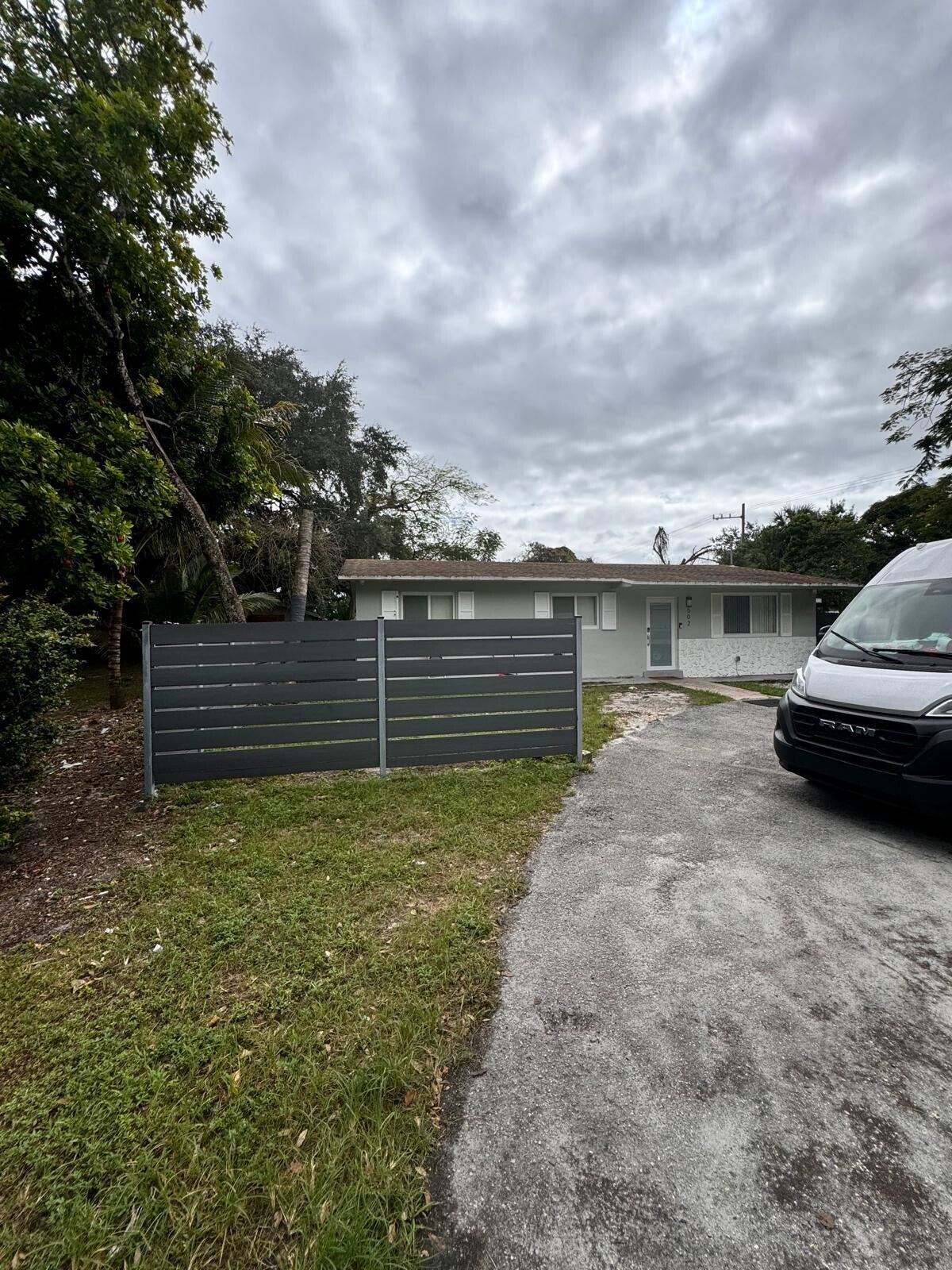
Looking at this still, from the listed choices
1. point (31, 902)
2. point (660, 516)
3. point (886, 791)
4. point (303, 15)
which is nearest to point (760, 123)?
point (303, 15)

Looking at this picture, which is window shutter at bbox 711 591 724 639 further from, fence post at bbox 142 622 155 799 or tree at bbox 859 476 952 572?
fence post at bbox 142 622 155 799

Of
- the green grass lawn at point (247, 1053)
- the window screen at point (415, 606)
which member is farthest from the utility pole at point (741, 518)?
the green grass lawn at point (247, 1053)

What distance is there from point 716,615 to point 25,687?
45.1ft

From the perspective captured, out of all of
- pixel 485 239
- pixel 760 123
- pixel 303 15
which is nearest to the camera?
pixel 303 15

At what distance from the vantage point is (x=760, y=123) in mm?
6836

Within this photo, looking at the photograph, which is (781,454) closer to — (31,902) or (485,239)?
(485,239)

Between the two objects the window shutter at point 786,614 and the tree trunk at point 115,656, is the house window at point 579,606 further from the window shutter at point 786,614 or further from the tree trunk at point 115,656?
the tree trunk at point 115,656

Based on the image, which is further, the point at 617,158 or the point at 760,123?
the point at 617,158

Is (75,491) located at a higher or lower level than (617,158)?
lower

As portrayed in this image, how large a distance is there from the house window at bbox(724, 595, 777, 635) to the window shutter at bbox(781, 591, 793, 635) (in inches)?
7.2

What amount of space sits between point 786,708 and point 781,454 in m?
20.3

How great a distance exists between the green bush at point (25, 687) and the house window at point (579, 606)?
989 cm

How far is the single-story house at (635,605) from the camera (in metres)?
11.4

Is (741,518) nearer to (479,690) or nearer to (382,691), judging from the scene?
(479,690)
